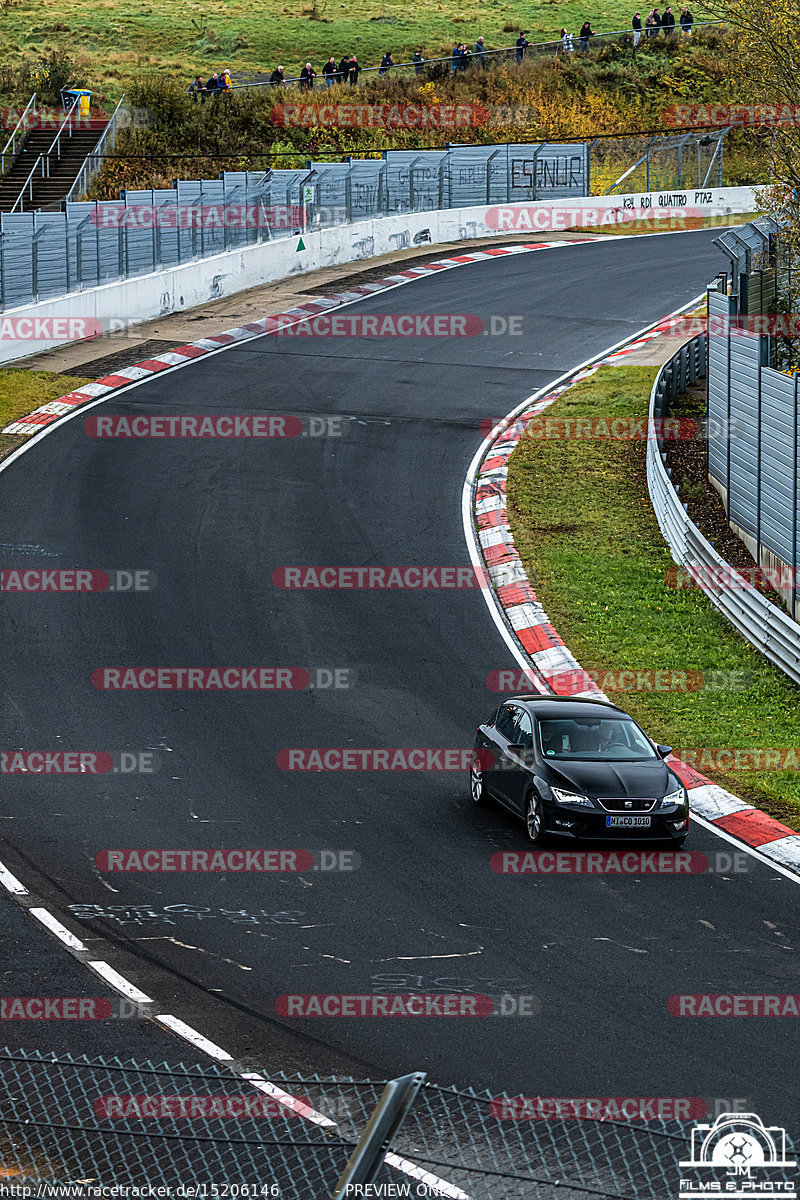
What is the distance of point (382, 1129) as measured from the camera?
5.37 meters

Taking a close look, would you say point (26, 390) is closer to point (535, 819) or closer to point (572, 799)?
point (535, 819)

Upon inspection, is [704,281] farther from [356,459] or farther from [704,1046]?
[704,1046]

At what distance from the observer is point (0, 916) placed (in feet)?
39.8

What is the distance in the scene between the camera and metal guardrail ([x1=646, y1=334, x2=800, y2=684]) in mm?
19422

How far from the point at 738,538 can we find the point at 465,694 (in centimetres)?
780

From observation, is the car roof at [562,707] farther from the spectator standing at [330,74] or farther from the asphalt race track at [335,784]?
the spectator standing at [330,74]

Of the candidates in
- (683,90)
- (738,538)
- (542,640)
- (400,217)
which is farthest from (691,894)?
→ (683,90)

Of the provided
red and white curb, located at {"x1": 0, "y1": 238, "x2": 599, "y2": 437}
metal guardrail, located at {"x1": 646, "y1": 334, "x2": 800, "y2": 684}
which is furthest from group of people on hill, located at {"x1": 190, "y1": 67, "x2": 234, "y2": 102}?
metal guardrail, located at {"x1": 646, "y1": 334, "x2": 800, "y2": 684}

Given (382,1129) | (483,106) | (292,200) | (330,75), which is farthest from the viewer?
(330,75)

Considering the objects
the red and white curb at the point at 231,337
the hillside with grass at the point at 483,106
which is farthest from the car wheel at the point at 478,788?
the hillside with grass at the point at 483,106

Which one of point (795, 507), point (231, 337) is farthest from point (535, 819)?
→ point (231, 337)

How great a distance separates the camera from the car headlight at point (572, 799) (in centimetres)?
1399

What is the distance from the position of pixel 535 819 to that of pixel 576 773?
1.98 feet

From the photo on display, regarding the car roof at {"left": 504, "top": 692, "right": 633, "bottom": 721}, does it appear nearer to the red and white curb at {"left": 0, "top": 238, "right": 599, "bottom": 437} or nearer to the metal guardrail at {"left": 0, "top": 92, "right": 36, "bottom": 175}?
the red and white curb at {"left": 0, "top": 238, "right": 599, "bottom": 437}
